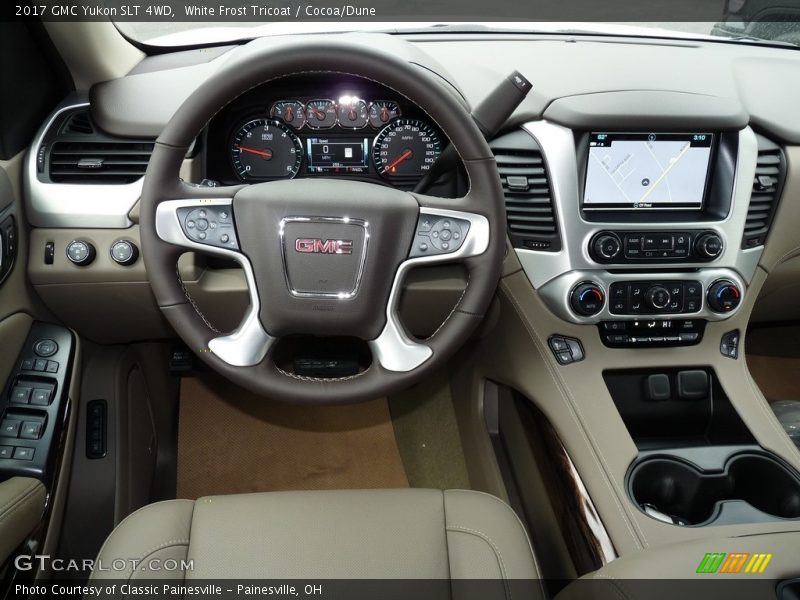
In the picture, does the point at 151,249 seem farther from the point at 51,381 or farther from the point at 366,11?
the point at 366,11

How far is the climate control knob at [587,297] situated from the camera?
5.07 ft

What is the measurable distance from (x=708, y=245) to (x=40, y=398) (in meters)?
1.53

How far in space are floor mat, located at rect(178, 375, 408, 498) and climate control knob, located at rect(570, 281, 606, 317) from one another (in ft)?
2.93

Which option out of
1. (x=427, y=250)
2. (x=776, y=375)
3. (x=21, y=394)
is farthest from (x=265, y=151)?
(x=776, y=375)

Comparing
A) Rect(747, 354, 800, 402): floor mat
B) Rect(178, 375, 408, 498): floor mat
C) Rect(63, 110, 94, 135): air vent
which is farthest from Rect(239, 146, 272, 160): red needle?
Rect(747, 354, 800, 402): floor mat

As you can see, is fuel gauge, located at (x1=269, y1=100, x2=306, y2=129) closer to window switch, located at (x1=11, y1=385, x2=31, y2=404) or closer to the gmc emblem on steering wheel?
the gmc emblem on steering wheel

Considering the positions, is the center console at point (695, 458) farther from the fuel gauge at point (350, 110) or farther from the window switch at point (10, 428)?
the window switch at point (10, 428)

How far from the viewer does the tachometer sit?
152 centimetres

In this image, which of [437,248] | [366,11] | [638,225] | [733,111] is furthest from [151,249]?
[733,111]

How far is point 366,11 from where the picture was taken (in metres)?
1.75

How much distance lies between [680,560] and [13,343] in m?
1.37

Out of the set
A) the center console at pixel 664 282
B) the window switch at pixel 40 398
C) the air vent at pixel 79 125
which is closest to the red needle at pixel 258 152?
the air vent at pixel 79 125

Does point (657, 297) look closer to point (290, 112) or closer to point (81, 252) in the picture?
point (290, 112)

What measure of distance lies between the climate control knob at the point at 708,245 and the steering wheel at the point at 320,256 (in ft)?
1.96
